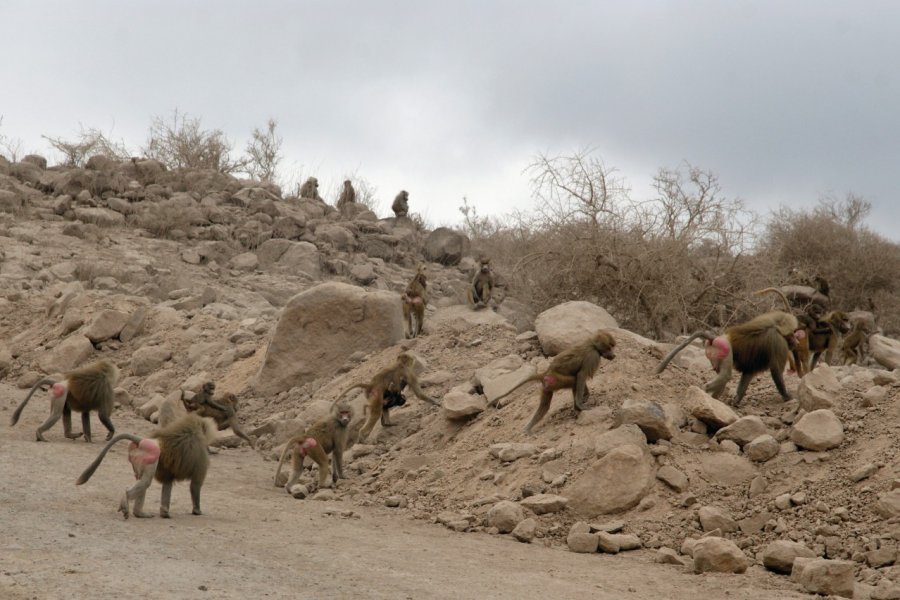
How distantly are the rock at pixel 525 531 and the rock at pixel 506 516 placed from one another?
0.30ft

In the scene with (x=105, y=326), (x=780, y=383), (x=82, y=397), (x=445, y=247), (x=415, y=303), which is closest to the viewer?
(x=780, y=383)

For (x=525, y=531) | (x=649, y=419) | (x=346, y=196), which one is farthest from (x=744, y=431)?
(x=346, y=196)

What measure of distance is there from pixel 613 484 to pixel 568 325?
118 inches

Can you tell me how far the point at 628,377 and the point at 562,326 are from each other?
1.50 meters

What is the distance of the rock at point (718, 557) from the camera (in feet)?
19.3

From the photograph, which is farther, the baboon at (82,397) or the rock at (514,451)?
the baboon at (82,397)

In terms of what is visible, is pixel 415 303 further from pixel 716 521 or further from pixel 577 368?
pixel 716 521

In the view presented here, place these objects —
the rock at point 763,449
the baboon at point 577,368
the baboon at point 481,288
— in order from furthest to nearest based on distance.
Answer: the baboon at point 481,288
the baboon at point 577,368
the rock at point 763,449

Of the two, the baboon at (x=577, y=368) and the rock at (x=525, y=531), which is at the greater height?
the baboon at (x=577, y=368)

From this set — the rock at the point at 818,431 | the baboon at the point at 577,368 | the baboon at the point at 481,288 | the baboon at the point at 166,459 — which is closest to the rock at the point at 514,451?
the baboon at the point at 577,368

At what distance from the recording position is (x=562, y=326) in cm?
998

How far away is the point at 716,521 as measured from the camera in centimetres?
664

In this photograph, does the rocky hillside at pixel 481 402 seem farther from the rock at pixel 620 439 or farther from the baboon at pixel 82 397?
the baboon at pixel 82 397

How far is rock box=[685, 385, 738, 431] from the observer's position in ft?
25.3
